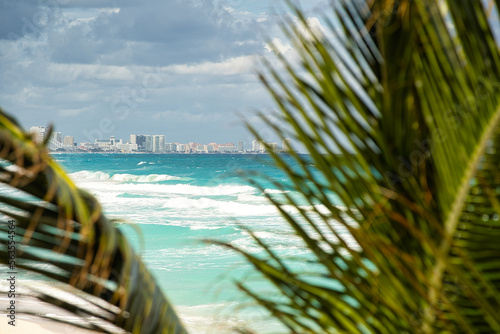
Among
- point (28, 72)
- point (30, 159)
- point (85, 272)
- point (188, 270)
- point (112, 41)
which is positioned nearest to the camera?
point (30, 159)

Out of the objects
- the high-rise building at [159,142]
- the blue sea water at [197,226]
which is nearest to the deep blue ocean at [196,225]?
the blue sea water at [197,226]

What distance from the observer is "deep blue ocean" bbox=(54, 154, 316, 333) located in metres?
1.03

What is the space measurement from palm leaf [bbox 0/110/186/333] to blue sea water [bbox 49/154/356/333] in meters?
0.06

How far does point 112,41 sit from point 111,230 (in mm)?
57479

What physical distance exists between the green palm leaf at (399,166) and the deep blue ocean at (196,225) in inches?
3.9

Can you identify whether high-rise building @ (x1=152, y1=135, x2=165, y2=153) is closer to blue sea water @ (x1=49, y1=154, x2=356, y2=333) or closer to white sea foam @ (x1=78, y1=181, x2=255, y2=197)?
blue sea water @ (x1=49, y1=154, x2=356, y2=333)

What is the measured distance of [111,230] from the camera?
767 mm

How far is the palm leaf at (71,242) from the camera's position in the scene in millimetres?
693

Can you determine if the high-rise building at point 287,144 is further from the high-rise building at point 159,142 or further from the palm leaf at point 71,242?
the high-rise building at point 159,142

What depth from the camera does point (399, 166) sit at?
2.77 ft

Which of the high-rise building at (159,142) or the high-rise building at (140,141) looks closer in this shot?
the high-rise building at (140,141)

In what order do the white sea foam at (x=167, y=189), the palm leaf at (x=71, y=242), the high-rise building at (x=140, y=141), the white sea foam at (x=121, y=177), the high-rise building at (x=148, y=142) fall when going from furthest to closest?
the high-rise building at (x=148, y=142), the high-rise building at (x=140, y=141), the white sea foam at (x=121, y=177), the white sea foam at (x=167, y=189), the palm leaf at (x=71, y=242)

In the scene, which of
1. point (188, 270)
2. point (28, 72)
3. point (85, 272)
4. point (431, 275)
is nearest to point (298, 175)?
point (431, 275)

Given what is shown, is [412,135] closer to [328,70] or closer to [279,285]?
[328,70]
